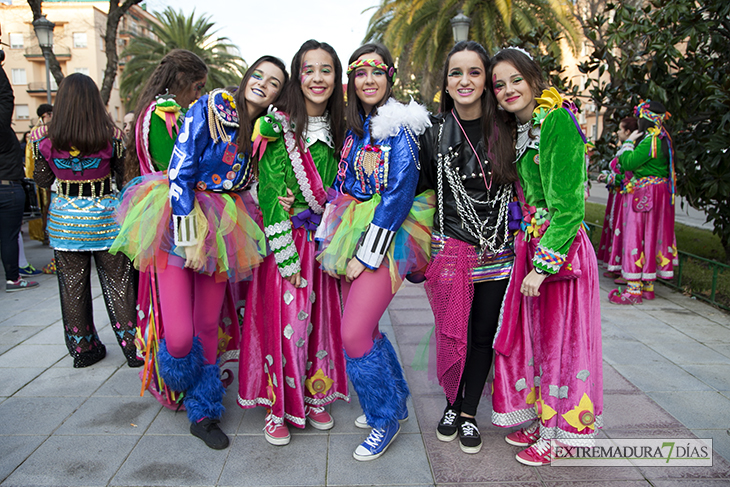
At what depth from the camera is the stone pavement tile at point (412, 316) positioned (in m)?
4.77

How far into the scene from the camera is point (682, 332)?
4484 mm

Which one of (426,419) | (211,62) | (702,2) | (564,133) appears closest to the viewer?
(564,133)

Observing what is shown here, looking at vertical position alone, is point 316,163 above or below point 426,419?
above

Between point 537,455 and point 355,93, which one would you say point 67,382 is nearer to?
point 355,93

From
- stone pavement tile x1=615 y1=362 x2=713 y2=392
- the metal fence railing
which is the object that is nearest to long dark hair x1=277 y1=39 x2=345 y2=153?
stone pavement tile x1=615 y1=362 x2=713 y2=392

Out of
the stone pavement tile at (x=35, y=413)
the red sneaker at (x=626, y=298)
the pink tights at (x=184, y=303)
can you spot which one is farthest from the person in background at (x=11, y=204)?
the red sneaker at (x=626, y=298)

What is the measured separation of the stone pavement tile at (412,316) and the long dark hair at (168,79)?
8.93 feet

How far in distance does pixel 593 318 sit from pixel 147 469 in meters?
2.30

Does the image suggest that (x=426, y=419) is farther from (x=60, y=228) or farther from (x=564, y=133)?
(x=60, y=228)

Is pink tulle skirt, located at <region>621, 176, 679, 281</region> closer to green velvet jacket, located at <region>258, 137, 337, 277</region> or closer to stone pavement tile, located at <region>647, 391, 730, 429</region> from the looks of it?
stone pavement tile, located at <region>647, 391, 730, 429</region>

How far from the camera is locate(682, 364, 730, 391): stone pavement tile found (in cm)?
341

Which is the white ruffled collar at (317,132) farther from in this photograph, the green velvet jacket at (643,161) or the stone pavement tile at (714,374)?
the green velvet jacket at (643,161)

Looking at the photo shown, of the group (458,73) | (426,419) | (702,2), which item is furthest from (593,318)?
(702,2)

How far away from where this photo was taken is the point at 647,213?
213 inches
